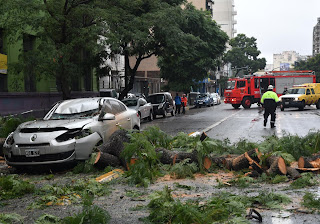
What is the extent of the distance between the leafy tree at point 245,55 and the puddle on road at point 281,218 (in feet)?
340

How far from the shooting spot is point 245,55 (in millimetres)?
112812

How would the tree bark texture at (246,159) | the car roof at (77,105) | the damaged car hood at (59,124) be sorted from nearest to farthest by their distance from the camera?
the tree bark texture at (246,159) → the damaged car hood at (59,124) → the car roof at (77,105)

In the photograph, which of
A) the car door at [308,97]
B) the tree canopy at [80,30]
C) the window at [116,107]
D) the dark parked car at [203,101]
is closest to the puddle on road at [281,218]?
the window at [116,107]

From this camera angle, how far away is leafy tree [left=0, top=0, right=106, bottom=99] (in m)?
18.4

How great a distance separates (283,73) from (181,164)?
38.1m

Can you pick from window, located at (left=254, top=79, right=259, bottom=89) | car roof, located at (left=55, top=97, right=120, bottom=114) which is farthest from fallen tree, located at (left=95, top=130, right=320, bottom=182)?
window, located at (left=254, top=79, right=259, bottom=89)

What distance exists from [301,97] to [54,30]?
21.1m

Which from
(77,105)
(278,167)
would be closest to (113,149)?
(77,105)

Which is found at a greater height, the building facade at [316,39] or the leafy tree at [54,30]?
the building facade at [316,39]

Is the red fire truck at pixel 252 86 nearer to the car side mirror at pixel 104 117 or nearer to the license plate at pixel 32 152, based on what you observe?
the car side mirror at pixel 104 117

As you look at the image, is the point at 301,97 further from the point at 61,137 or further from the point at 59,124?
the point at 61,137

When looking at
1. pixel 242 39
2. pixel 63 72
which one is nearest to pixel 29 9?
pixel 63 72

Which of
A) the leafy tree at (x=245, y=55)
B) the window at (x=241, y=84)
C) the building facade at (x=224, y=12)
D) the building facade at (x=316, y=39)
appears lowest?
the window at (x=241, y=84)

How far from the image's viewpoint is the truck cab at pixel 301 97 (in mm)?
33531
